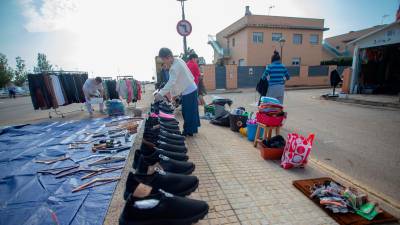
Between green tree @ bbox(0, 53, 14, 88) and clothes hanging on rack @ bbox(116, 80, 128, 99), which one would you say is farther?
green tree @ bbox(0, 53, 14, 88)

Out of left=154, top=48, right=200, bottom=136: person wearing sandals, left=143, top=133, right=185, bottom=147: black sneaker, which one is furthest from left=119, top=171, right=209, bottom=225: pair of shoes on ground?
left=154, top=48, right=200, bottom=136: person wearing sandals

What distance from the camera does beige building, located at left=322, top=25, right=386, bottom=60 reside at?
3334cm

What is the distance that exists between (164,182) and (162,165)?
12.6 inches

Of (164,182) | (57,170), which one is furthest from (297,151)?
(57,170)

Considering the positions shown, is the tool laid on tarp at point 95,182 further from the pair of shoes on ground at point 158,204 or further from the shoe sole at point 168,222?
the shoe sole at point 168,222

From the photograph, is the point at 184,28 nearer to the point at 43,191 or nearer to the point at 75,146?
the point at 75,146

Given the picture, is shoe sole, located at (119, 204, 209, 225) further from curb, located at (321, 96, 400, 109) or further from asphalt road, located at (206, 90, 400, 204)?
curb, located at (321, 96, 400, 109)

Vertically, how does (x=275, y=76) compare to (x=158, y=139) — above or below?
above

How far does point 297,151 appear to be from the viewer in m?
3.01

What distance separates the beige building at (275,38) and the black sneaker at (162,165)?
24930 millimetres

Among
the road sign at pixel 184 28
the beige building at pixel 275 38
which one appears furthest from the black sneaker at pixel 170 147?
the beige building at pixel 275 38

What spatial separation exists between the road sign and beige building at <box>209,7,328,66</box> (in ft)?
62.5

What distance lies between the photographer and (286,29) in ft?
82.4

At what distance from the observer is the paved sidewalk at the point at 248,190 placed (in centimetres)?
196
